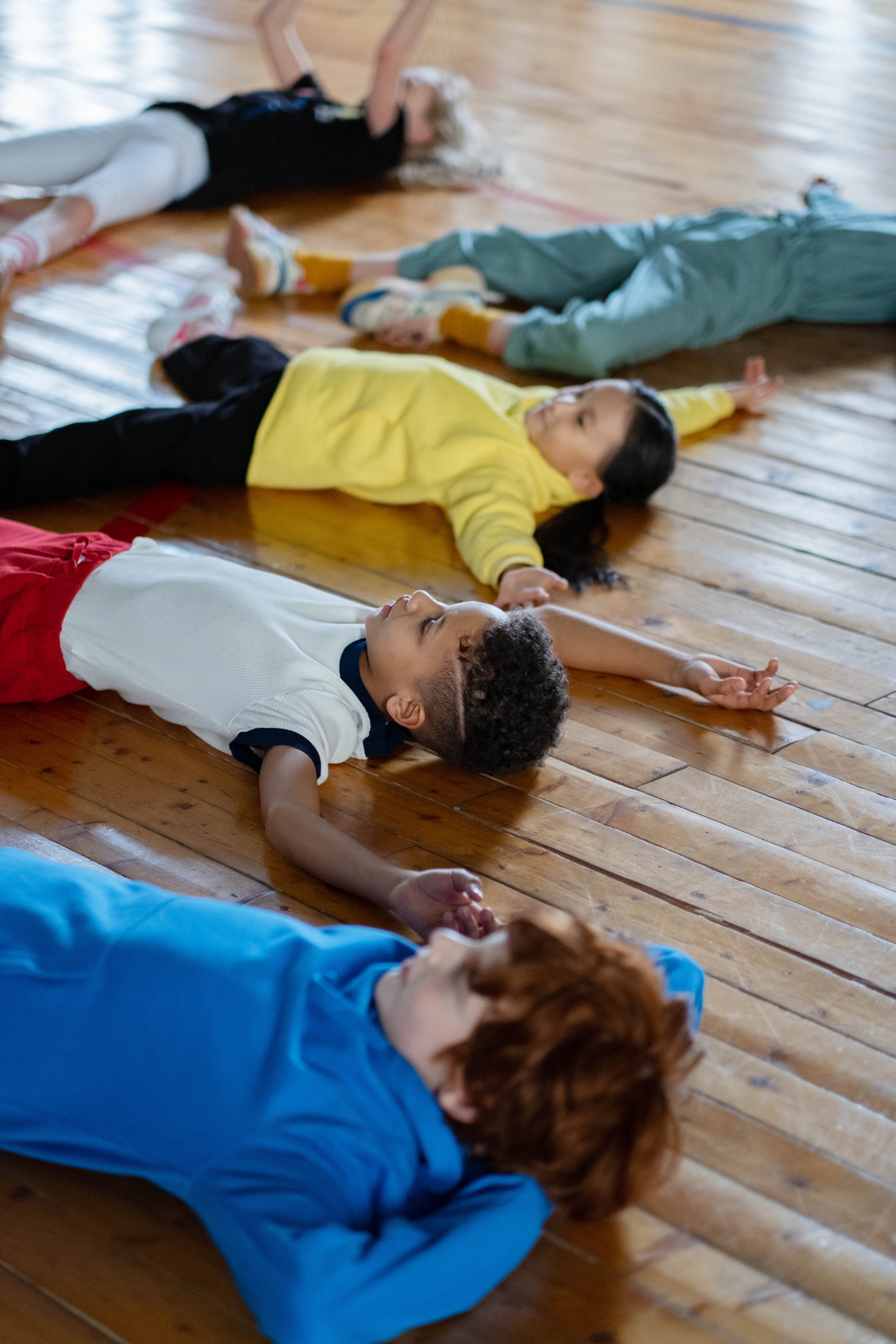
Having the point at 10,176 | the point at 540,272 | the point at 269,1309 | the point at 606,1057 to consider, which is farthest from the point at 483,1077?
the point at 10,176

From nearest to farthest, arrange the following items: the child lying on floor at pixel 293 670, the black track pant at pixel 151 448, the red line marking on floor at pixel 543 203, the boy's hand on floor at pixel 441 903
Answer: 1. the boy's hand on floor at pixel 441 903
2. the child lying on floor at pixel 293 670
3. the black track pant at pixel 151 448
4. the red line marking on floor at pixel 543 203

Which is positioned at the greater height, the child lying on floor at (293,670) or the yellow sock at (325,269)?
the yellow sock at (325,269)

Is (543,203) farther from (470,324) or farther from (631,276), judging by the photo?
(470,324)

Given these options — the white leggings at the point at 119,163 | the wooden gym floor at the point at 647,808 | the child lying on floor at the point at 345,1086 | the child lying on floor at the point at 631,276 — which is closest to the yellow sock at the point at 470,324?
the child lying on floor at the point at 631,276

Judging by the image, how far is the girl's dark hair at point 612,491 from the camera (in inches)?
88.2

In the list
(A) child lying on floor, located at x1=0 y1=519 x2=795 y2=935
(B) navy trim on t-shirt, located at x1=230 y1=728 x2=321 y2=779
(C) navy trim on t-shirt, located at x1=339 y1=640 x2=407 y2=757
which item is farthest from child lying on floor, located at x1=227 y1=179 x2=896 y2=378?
(B) navy trim on t-shirt, located at x1=230 y1=728 x2=321 y2=779

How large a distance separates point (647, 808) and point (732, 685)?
29cm

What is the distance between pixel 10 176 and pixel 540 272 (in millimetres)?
1413

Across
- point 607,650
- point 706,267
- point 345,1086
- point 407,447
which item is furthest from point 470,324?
point 345,1086

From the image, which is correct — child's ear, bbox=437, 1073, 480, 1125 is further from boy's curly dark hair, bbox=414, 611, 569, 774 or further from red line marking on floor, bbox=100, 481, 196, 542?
red line marking on floor, bbox=100, 481, 196, 542

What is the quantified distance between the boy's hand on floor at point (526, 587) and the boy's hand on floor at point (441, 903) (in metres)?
0.72

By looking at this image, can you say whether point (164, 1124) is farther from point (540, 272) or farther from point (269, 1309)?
point (540, 272)

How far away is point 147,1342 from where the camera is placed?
3.42ft

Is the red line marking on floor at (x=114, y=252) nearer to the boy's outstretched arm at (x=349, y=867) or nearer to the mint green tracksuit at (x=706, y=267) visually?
the mint green tracksuit at (x=706, y=267)
